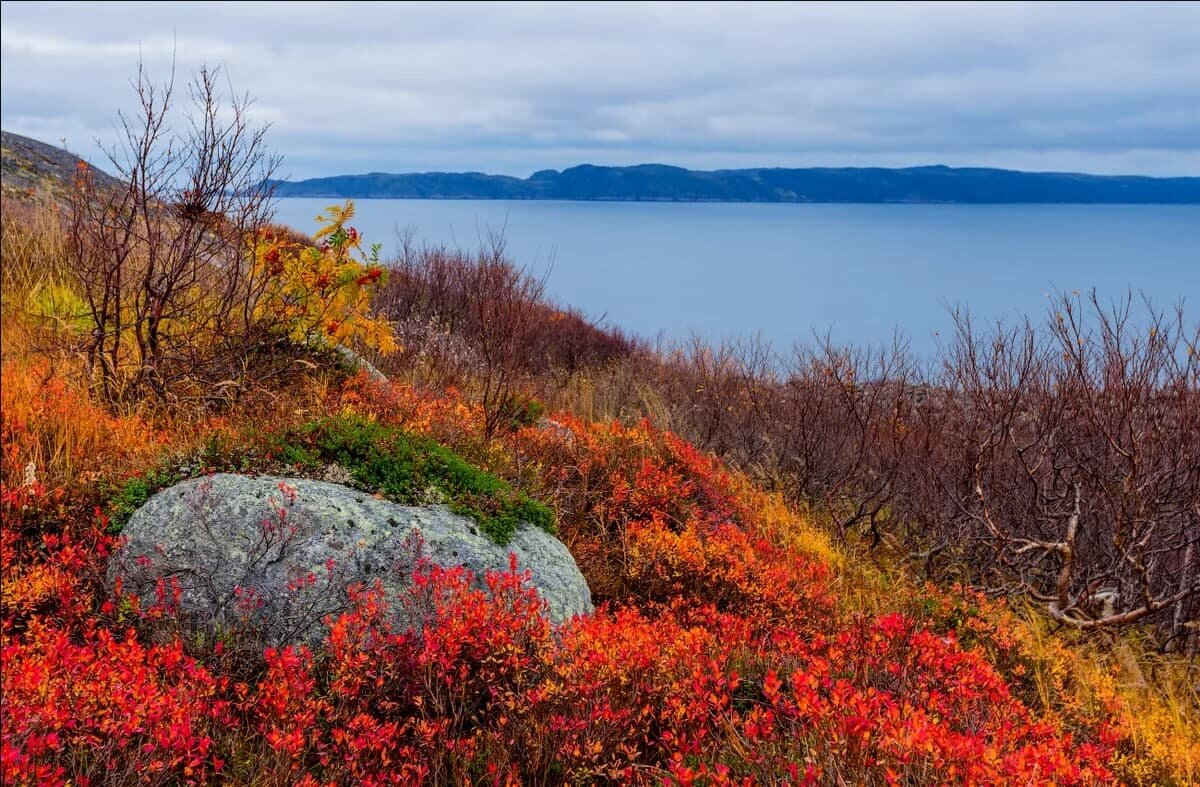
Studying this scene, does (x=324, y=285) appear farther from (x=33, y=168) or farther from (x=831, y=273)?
(x=831, y=273)

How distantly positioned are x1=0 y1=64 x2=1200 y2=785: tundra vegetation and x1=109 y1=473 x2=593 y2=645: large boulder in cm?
13

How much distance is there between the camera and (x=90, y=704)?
10.2 feet

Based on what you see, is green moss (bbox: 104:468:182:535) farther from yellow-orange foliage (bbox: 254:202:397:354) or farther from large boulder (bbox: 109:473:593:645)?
yellow-orange foliage (bbox: 254:202:397:354)

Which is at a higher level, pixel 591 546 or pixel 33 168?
pixel 33 168

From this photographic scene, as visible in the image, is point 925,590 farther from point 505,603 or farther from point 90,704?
point 90,704

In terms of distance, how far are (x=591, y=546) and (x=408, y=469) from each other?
5.35 feet

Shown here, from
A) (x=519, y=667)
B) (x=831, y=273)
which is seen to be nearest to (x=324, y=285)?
(x=519, y=667)

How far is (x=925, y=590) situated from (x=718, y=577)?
220 centimetres

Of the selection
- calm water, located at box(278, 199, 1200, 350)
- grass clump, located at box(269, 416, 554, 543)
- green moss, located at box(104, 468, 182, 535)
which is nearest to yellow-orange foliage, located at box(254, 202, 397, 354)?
grass clump, located at box(269, 416, 554, 543)

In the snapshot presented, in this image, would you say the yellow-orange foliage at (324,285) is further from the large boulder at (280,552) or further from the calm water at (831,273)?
the calm water at (831,273)

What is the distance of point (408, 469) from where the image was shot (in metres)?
5.06

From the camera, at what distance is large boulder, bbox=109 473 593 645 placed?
4.18 meters

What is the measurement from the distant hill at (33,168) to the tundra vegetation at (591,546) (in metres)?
5.34

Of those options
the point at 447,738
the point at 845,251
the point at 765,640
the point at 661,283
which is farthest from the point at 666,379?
the point at 845,251
